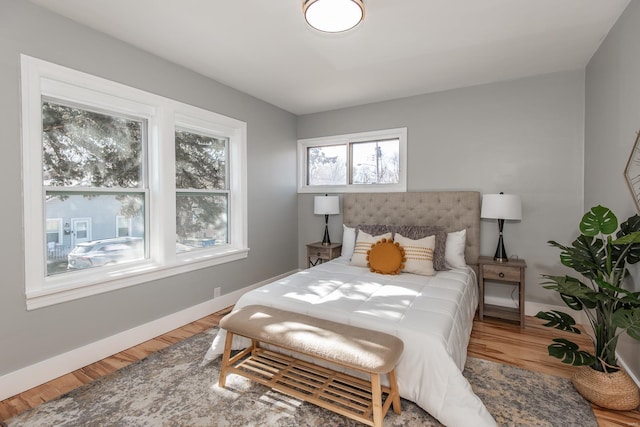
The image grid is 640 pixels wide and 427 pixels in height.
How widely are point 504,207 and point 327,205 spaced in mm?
2078

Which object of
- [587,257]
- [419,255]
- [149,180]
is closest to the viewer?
[587,257]

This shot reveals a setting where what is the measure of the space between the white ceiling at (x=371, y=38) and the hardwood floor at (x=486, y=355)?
8.47 ft

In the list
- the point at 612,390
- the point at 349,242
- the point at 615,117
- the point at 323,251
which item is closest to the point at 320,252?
Result: the point at 323,251

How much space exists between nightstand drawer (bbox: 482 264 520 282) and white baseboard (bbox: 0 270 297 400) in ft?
9.69

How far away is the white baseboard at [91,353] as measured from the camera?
2.01m

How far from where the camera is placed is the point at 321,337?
1.76 meters

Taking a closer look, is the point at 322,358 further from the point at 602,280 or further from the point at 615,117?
the point at 615,117

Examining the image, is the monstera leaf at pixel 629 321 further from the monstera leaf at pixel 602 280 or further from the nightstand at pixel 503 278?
the nightstand at pixel 503 278

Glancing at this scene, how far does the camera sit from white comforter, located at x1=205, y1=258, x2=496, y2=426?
168 cm

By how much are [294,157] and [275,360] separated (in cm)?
319

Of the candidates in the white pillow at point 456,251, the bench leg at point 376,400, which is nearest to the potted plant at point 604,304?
the white pillow at point 456,251

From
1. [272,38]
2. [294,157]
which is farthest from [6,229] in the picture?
[294,157]

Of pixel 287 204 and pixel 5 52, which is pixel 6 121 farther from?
pixel 287 204

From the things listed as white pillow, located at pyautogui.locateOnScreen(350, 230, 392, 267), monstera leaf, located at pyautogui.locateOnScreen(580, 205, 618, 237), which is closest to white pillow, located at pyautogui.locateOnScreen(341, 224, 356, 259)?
white pillow, located at pyautogui.locateOnScreen(350, 230, 392, 267)
